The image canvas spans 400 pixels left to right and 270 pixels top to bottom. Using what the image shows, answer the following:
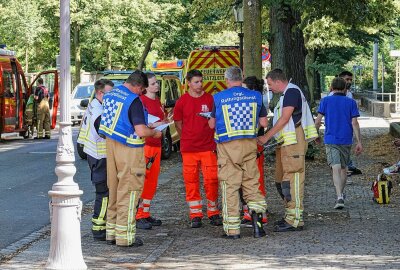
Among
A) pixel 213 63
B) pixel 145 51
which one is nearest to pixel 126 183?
pixel 213 63

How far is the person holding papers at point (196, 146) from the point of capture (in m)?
11.6

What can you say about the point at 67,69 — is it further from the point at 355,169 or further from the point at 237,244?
the point at 355,169

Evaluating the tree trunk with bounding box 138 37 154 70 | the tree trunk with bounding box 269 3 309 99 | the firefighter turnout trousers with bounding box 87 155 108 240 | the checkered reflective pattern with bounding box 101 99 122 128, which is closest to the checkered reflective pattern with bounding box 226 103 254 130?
the checkered reflective pattern with bounding box 101 99 122 128

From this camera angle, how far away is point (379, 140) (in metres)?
26.4

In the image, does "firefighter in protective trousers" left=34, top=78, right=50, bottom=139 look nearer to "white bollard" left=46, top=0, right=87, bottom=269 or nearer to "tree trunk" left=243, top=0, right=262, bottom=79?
"tree trunk" left=243, top=0, right=262, bottom=79

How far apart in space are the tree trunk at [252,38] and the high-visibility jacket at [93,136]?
6620mm

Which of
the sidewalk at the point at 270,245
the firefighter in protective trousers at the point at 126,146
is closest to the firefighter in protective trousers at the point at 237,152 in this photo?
the sidewalk at the point at 270,245

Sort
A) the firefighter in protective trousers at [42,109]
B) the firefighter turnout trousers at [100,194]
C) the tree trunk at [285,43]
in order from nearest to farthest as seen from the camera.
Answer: the firefighter turnout trousers at [100,194], the tree trunk at [285,43], the firefighter in protective trousers at [42,109]

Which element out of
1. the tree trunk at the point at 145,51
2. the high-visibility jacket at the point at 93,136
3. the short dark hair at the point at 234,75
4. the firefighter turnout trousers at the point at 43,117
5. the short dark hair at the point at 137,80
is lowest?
the high-visibility jacket at the point at 93,136

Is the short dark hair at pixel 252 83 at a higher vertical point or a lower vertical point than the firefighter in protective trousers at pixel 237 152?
higher

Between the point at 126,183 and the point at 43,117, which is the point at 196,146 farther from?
the point at 43,117

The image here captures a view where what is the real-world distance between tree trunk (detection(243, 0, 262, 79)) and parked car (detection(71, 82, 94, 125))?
21840 mm

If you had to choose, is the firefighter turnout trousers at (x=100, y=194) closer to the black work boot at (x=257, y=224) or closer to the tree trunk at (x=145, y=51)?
the black work boot at (x=257, y=224)

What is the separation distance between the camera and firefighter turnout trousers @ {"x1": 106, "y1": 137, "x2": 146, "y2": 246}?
1008 centimetres
